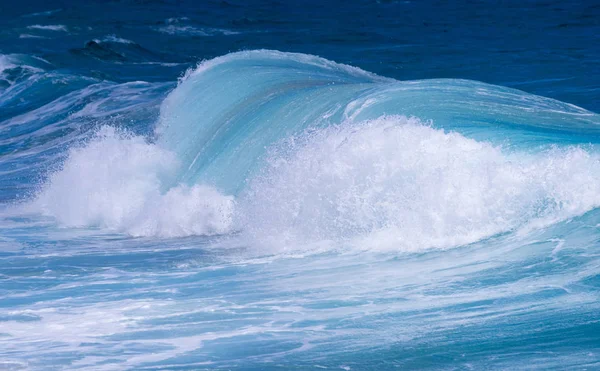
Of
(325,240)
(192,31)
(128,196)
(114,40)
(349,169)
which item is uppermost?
(192,31)

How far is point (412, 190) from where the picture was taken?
5953 millimetres

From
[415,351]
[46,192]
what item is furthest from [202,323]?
[46,192]

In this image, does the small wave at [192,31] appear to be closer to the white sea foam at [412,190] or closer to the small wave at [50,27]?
the small wave at [50,27]

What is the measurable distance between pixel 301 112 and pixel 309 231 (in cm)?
260

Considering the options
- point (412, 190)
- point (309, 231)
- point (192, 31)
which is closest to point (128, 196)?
point (309, 231)

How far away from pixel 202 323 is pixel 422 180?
6.41 feet

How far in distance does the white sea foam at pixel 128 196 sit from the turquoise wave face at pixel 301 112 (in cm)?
33

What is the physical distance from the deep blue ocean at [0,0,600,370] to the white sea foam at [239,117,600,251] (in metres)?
0.01

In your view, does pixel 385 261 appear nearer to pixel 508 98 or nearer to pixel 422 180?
pixel 422 180

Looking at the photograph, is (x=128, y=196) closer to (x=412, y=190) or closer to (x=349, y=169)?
(x=349, y=169)

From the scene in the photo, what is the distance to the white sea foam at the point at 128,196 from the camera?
720cm

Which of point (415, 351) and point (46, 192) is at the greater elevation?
point (46, 192)

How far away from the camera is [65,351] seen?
4207 mm

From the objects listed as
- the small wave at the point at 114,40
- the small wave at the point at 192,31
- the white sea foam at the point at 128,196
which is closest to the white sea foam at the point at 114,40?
the small wave at the point at 114,40
